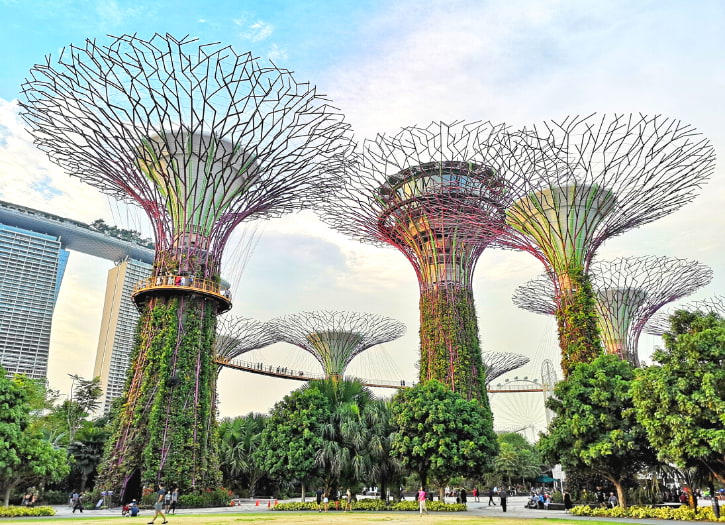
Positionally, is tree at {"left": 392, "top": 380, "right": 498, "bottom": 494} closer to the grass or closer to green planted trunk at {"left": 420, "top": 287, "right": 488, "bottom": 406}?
the grass

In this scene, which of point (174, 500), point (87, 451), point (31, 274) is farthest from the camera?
point (31, 274)

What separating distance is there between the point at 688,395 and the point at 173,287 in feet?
66.3

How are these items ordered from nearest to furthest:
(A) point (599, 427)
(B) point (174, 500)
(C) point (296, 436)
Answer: (A) point (599, 427) → (B) point (174, 500) → (C) point (296, 436)

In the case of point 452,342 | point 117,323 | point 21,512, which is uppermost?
point 117,323

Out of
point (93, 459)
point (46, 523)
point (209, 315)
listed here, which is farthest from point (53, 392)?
point (46, 523)

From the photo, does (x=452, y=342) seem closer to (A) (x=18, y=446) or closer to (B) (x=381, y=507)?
(B) (x=381, y=507)

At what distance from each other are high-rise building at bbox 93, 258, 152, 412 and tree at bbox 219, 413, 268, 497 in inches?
2352

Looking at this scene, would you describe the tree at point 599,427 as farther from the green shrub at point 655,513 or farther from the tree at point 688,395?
the tree at point 688,395

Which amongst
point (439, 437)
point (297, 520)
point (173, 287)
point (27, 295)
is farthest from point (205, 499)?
point (27, 295)

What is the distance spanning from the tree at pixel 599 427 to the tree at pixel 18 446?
56.1 ft

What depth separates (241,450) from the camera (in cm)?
3219

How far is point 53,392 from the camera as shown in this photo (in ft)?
139

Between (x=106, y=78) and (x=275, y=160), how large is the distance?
25.3 ft

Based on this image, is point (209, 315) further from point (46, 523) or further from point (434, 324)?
point (434, 324)
